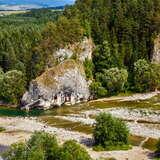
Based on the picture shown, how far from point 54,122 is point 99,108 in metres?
21.4

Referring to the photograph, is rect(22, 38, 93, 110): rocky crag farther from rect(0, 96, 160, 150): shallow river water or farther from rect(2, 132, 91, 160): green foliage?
rect(2, 132, 91, 160): green foliage

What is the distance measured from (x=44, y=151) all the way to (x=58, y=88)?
3544 inches

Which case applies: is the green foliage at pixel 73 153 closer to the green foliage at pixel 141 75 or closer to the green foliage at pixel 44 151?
the green foliage at pixel 44 151

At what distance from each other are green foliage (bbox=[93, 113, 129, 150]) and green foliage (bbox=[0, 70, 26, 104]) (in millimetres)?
70568

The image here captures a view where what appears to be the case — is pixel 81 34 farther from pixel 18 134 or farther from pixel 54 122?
pixel 18 134

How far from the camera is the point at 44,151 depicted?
308 ft

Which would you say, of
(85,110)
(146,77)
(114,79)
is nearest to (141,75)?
(146,77)

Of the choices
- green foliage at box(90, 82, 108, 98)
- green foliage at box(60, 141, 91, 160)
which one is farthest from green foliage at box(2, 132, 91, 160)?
green foliage at box(90, 82, 108, 98)

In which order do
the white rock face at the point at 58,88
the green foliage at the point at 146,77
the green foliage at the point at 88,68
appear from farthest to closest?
1. the green foliage at the point at 88,68
2. the green foliage at the point at 146,77
3. the white rock face at the point at 58,88

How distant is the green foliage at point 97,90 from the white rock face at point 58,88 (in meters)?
1.88

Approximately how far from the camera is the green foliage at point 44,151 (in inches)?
3472

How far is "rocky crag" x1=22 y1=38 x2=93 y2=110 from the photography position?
596ft

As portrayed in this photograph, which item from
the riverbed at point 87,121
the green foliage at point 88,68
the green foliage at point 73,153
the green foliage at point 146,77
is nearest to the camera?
the green foliage at point 73,153

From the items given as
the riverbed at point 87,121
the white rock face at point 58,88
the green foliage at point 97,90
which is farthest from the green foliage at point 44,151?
the green foliage at point 97,90
